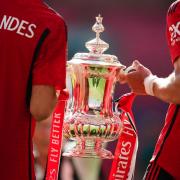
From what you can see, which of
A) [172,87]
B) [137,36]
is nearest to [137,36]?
[137,36]

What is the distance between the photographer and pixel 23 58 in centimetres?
207

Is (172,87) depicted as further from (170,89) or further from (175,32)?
(175,32)

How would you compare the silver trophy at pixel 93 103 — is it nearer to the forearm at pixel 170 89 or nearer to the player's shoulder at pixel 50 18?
the forearm at pixel 170 89

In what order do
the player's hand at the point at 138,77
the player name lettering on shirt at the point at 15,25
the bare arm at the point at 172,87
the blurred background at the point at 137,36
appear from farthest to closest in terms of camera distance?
the blurred background at the point at 137,36 < the player's hand at the point at 138,77 < the bare arm at the point at 172,87 < the player name lettering on shirt at the point at 15,25

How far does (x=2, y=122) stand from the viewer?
2111 mm

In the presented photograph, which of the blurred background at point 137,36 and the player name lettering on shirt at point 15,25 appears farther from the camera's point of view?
the blurred background at point 137,36

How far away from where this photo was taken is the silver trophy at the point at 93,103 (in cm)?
266

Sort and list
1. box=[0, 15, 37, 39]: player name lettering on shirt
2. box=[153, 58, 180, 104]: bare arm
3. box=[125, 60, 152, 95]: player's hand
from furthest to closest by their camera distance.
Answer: box=[125, 60, 152, 95]: player's hand
box=[153, 58, 180, 104]: bare arm
box=[0, 15, 37, 39]: player name lettering on shirt

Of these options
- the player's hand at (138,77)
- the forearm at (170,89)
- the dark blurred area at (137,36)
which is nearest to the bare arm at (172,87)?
the forearm at (170,89)

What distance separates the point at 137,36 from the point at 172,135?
3.52m

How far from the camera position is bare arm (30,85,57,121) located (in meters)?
2.07

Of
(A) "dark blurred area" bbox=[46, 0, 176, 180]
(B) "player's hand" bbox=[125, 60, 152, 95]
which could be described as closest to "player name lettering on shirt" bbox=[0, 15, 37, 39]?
(B) "player's hand" bbox=[125, 60, 152, 95]

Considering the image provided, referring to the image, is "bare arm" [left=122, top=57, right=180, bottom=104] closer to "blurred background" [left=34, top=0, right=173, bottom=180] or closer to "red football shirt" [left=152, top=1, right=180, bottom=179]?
"red football shirt" [left=152, top=1, right=180, bottom=179]

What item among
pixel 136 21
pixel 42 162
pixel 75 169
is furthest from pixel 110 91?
pixel 136 21
